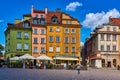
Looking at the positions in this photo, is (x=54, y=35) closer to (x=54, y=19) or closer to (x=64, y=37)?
(x=64, y=37)

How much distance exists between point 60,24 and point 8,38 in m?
14.3

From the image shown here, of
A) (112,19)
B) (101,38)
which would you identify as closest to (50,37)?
(101,38)

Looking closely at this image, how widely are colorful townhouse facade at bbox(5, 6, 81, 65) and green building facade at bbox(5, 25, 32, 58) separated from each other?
0.85 m

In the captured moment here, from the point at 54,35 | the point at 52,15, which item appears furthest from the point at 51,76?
the point at 52,15

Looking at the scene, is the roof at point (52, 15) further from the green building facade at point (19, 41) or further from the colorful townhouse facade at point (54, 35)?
the green building facade at point (19, 41)

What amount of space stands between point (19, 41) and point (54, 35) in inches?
365

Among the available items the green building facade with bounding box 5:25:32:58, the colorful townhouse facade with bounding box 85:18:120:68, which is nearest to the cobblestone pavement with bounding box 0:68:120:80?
the green building facade with bounding box 5:25:32:58

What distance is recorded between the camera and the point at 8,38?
8612cm

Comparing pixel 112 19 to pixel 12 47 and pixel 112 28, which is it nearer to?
pixel 112 28

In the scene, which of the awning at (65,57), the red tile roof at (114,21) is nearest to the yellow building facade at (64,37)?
the awning at (65,57)

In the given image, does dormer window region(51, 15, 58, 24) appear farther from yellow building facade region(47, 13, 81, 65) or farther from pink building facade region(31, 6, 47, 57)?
pink building facade region(31, 6, 47, 57)

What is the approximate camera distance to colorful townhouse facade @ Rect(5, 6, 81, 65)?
84938 mm

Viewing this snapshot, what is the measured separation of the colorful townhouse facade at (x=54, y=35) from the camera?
84938mm

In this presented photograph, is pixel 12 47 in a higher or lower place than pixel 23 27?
lower
